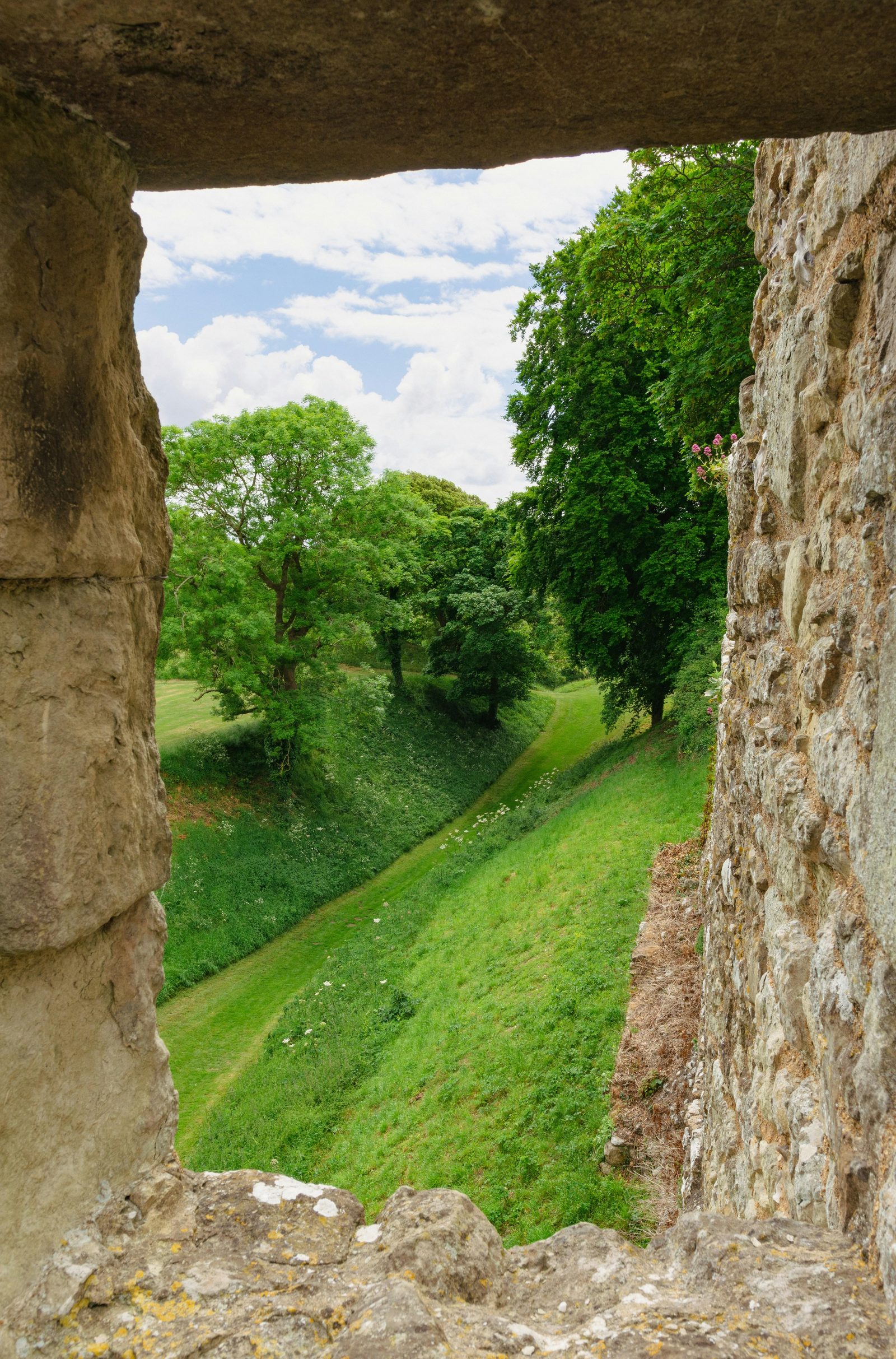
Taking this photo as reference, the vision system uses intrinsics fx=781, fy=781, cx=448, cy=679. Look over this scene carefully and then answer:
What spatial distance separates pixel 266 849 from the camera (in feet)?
55.5

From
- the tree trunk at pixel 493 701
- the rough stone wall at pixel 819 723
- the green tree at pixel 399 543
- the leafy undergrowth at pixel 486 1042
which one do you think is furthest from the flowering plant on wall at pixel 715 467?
the tree trunk at pixel 493 701

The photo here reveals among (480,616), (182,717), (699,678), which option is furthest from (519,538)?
(182,717)

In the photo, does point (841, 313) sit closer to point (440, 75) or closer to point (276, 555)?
point (440, 75)

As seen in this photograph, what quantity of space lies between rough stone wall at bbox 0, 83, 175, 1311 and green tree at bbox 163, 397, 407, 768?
14.1 meters

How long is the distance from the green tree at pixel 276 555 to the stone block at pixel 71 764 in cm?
1416

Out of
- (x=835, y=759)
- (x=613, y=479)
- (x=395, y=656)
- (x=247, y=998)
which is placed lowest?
(x=247, y=998)

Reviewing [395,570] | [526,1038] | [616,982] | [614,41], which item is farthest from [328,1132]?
[395,570]

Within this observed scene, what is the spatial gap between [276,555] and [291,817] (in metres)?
6.20

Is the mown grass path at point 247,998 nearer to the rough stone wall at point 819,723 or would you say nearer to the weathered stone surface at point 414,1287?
the weathered stone surface at point 414,1287

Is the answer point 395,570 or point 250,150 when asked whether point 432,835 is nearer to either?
point 395,570

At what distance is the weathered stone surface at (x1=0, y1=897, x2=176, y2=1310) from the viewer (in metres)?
2.39

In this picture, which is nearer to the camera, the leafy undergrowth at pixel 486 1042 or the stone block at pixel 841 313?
the stone block at pixel 841 313

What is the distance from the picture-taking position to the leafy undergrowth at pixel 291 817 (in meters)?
14.3

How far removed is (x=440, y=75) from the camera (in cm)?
178
